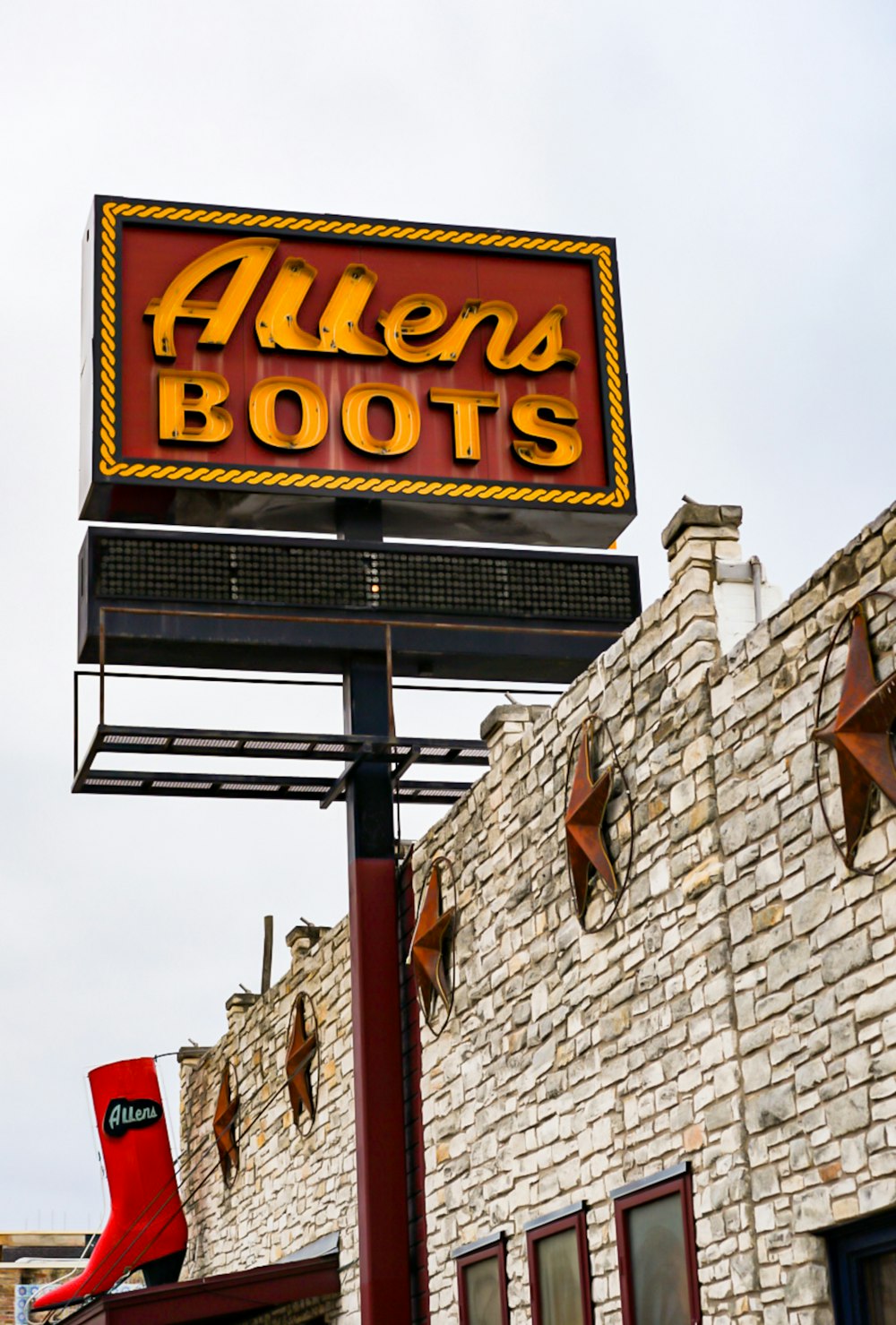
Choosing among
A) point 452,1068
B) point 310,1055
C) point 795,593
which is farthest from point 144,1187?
point 795,593

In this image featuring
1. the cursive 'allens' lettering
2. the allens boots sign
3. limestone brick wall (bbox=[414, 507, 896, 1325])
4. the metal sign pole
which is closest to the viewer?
limestone brick wall (bbox=[414, 507, 896, 1325])

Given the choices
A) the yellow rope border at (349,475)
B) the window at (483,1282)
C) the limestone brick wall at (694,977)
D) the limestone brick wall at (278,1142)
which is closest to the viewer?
the limestone brick wall at (694,977)

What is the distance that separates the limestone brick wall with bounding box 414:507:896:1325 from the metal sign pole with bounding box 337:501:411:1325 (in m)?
0.68

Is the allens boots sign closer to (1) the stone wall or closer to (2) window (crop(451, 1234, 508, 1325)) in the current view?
(1) the stone wall

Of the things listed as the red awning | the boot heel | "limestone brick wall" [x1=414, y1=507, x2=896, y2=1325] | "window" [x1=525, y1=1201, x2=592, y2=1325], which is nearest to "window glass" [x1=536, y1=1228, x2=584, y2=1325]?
"window" [x1=525, y1=1201, x2=592, y2=1325]

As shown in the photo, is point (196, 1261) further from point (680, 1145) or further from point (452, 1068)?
point (680, 1145)

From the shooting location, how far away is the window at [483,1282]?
14.7 metres

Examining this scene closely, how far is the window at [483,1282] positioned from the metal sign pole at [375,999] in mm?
1189

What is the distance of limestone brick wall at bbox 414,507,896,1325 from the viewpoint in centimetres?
1027

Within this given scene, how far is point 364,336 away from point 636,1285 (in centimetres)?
980

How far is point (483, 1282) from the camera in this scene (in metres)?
15.2

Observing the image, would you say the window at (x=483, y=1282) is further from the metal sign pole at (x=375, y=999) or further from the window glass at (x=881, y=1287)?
the window glass at (x=881, y=1287)

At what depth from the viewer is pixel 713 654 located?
1219cm

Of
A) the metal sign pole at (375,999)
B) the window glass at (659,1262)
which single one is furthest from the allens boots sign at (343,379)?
the window glass at (659,1262)
